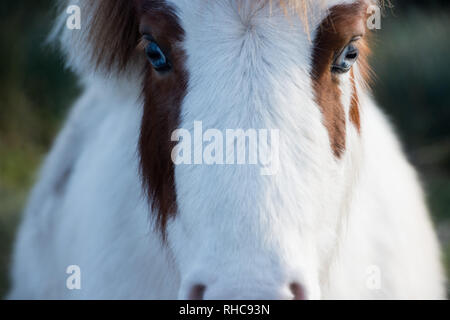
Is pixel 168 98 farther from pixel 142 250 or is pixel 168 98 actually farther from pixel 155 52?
pixel 142 250

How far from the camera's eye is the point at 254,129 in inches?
71.0

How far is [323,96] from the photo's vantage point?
1970 mm

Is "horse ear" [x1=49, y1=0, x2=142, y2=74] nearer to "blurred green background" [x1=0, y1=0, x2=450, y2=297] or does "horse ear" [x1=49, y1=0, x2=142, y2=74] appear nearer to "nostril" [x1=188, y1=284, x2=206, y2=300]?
"nostril" [x1=188, y1=284, x2=206, y2=300]

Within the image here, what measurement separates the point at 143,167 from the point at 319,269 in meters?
0.77

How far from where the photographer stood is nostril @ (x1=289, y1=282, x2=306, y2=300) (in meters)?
1.68

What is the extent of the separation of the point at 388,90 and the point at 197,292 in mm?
6295

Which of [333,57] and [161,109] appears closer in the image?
[333,57]

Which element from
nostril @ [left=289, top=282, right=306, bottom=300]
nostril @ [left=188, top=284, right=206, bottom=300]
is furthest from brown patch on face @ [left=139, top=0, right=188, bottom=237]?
nostril @ [left=289, top=282, right=306, bottom=300]

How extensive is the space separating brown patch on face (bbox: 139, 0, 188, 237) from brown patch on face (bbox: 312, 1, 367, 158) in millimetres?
417

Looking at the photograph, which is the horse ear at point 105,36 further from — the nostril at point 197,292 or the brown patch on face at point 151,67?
the nostril at point 197,292

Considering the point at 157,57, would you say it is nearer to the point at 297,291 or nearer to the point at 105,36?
the point at 105,36

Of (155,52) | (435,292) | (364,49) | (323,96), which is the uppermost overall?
(364,49)

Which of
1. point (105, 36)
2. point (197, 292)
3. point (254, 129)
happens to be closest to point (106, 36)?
point (105, 36)
